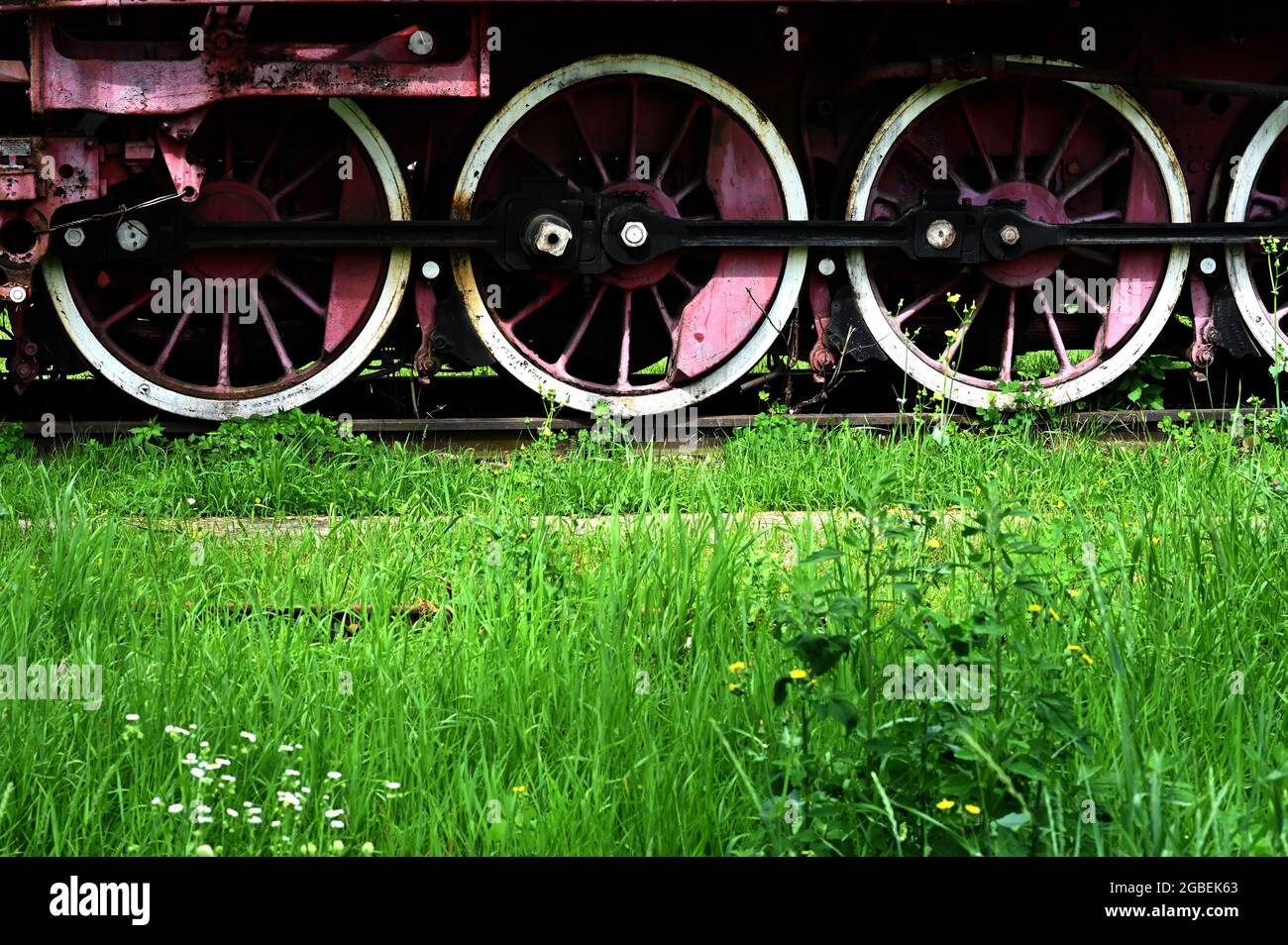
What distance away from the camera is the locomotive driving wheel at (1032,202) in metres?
7.00

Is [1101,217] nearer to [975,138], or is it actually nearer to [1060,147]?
[1060,147]

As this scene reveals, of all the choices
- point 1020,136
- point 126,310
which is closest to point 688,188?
point 1020,136

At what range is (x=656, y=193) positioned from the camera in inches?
272

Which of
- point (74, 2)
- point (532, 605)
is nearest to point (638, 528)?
point (532, 605)

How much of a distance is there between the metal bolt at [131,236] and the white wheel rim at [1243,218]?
16.1 ft

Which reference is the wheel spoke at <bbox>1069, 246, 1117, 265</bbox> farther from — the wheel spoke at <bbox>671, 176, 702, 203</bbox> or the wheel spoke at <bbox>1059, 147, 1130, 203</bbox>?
the wheel spoke at <bbox>671, 176, 702, 203</bbox>

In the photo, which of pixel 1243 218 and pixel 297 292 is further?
pixel 1243 218

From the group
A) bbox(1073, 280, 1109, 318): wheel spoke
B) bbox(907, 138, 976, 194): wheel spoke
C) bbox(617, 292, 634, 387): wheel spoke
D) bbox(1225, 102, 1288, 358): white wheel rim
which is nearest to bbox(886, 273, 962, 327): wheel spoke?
bbox(907, 138, 976, 194): wheel spoke

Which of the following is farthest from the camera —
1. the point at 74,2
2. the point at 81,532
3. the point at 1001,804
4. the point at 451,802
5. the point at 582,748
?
the point at 74,2

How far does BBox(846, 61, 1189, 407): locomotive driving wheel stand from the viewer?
23.0 ft

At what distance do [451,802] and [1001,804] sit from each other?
1.05m

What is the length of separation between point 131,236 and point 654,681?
13.1 feet

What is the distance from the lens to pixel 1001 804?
265 cm
